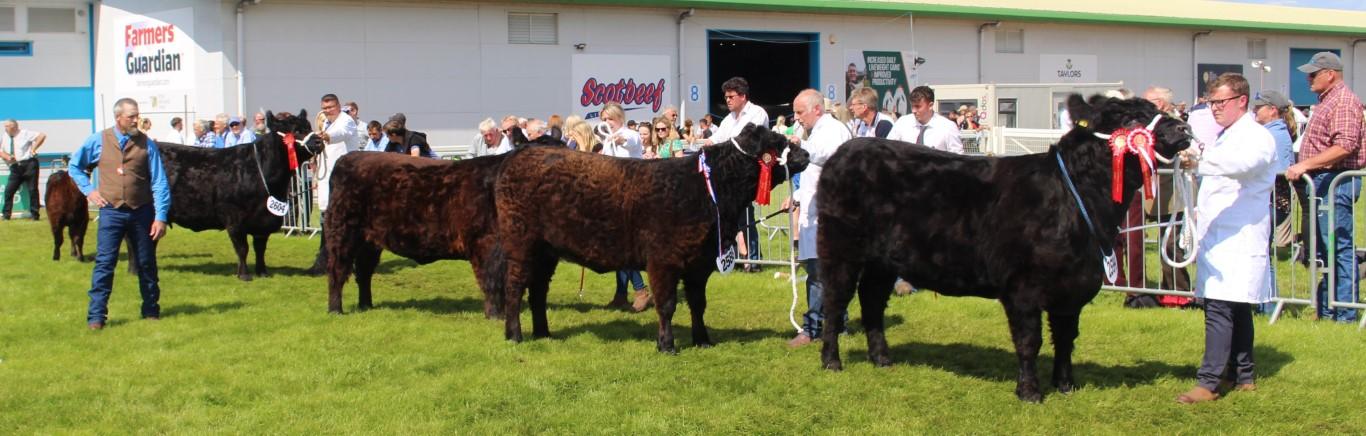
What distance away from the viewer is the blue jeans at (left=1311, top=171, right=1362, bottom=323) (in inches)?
392

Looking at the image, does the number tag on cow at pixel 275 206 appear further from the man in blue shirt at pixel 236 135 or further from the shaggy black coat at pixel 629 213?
the man in blue shirt at pixel 236 135

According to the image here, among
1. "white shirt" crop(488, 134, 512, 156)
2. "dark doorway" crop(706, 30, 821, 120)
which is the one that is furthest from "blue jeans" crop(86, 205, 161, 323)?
"dark doorway" crop(706, 30, 821, 120)

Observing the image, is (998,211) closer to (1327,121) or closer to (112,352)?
(1327,121)

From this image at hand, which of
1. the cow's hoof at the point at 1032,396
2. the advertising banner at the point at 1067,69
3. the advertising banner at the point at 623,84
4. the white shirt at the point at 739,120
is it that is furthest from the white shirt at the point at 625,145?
the advertising banner at the point at 1067,69

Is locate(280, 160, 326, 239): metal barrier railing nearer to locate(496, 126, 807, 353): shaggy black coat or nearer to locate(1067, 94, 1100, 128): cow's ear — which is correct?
locate(496, 126, 807, 353): shaggy black coat

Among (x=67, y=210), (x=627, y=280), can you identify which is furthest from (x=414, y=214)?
(x=67, y=210)

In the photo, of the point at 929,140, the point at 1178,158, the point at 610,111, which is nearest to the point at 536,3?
the point at 610,111

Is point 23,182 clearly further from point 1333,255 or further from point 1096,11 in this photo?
point 1096,11

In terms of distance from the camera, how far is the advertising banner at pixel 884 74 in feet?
111

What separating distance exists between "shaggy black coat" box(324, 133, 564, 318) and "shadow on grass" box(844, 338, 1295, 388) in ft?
11.3

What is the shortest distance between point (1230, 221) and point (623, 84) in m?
23.7

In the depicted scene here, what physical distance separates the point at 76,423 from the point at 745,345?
14.6ft

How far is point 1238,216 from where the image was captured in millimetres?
7086

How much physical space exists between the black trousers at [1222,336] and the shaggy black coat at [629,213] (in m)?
2.84
